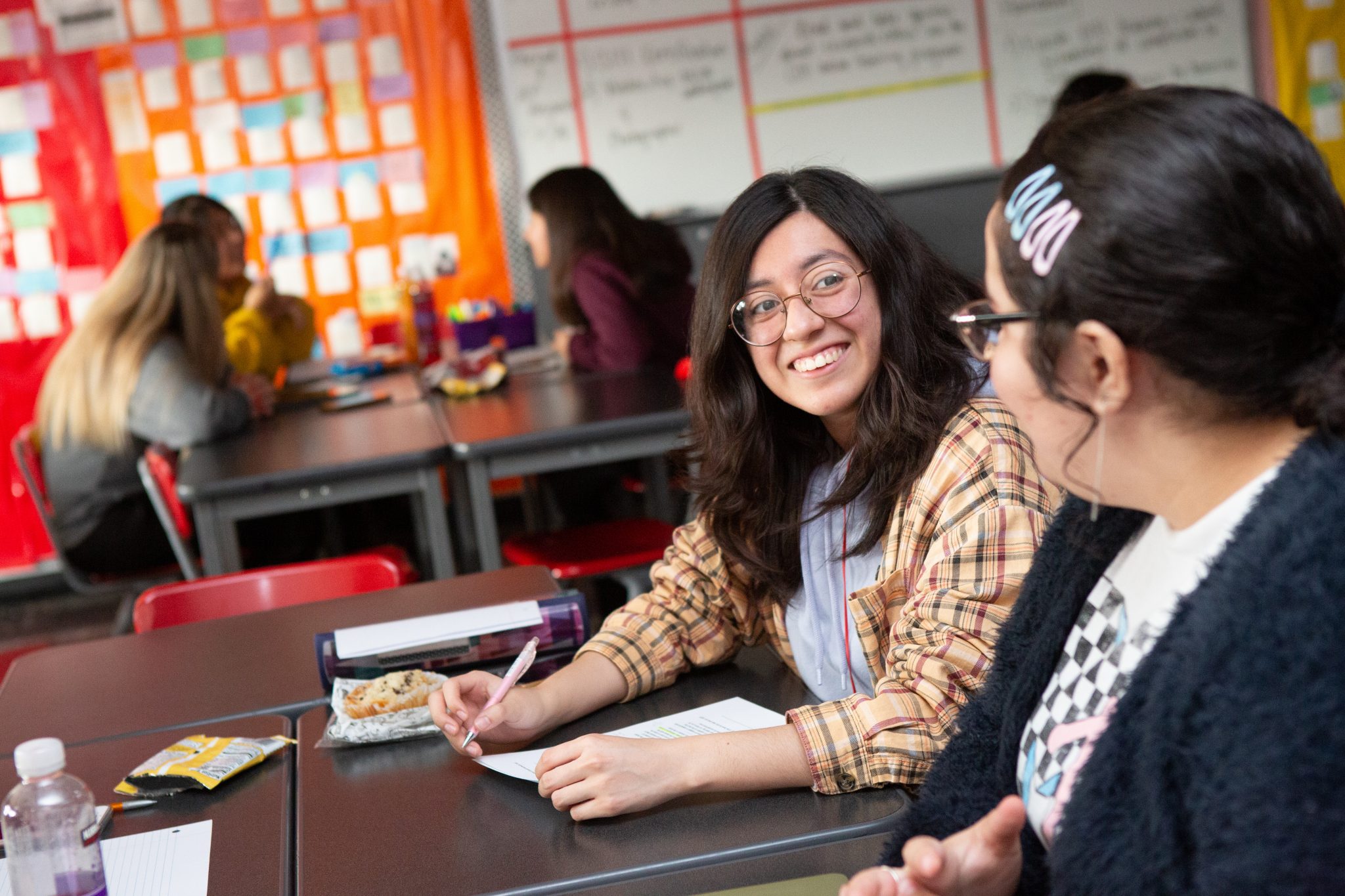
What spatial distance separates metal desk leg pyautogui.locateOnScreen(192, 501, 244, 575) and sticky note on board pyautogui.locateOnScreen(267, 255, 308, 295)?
8.23 ft

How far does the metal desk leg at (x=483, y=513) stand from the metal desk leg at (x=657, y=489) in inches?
23.2

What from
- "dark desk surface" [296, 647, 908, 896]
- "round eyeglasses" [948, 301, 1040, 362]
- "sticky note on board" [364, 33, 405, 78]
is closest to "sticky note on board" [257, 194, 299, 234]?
"sticky note on board" [364, 33, 405, 78]

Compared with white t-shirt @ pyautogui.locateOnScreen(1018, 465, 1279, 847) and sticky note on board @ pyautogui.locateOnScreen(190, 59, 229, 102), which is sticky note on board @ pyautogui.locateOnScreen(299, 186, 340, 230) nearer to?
sticky note on board @ pyautogui.locateOnScreen(190, 59, 229, 102)

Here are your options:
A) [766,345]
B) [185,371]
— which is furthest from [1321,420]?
[185,371]

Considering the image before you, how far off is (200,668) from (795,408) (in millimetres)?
906

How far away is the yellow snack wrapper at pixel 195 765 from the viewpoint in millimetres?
1346

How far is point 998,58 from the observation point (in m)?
5.25

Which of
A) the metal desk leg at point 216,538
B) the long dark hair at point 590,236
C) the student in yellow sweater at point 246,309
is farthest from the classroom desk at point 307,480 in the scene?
the student in yellow sweater at point 246,309

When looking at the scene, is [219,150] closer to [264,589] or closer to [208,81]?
[208,81]

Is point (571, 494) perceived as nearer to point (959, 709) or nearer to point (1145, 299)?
point (959, 709)

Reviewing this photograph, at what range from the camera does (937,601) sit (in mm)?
1240

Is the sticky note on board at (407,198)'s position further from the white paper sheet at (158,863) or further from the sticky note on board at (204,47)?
the white paper sheet at (158,863)

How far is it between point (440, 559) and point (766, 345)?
1.65 metres

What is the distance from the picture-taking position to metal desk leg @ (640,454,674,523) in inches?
136
